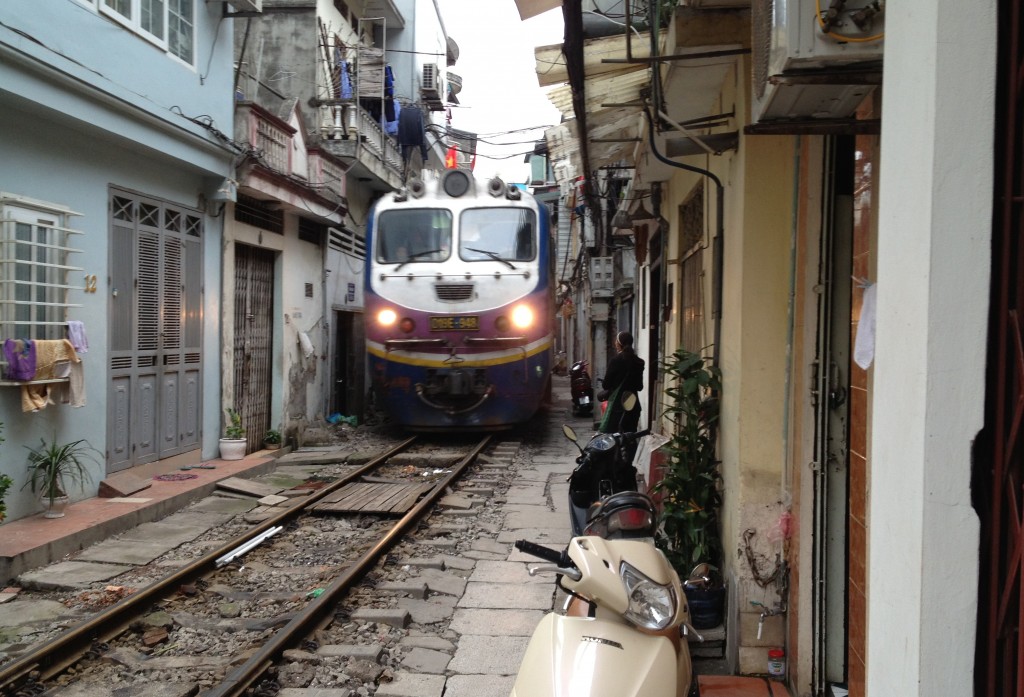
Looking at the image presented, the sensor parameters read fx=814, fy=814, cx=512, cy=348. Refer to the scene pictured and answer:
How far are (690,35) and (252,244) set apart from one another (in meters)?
8.12

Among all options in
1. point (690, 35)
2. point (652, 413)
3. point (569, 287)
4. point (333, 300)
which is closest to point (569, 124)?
point (690, 35)

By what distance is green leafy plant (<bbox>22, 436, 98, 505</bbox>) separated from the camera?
6.57 meters

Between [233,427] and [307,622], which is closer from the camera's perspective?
[307,622]

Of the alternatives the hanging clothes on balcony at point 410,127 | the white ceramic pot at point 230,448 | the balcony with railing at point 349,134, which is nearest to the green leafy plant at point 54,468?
the white ceramic pot at point 230,448

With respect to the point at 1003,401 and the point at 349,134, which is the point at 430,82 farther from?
the point at 1003,401

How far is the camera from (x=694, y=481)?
4.70 metres

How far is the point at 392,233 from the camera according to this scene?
11.6m

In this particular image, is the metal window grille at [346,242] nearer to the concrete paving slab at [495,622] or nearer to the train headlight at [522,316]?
the train headlight at [522,316]

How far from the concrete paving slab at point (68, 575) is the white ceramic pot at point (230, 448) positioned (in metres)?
4.13

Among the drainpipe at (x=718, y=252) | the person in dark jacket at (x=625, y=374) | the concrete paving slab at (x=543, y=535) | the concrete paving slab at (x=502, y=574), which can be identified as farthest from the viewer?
the person in dark jacket at (x=625, y=374)

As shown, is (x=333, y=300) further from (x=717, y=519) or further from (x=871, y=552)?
(x=871, y=552)

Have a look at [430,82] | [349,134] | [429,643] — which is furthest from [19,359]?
[430,82]

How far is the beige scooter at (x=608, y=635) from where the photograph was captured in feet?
8.41

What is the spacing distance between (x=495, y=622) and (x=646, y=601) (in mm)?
2448
